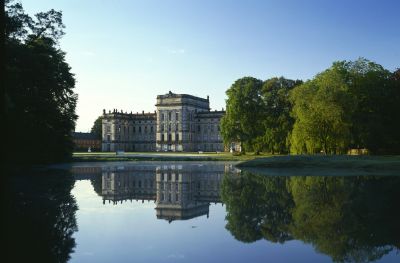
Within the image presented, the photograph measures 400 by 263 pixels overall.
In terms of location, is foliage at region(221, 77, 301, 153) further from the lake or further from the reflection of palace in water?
the lake

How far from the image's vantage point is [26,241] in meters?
8.52

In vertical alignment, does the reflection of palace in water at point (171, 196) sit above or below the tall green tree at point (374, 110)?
below

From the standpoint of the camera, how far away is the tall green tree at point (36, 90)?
101 ft

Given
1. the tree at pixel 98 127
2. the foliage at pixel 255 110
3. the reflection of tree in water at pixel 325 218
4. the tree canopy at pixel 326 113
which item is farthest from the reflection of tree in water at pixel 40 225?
the tree at pixel 98 127

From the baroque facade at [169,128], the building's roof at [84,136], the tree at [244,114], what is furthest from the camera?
the building's roof at [84,136]

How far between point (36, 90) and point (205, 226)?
29.9 m

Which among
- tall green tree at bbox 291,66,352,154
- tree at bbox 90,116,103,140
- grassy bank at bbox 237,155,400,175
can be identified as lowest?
grassy bank at bbox 237,155,400,175

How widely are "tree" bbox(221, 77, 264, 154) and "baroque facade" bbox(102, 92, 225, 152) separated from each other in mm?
42320

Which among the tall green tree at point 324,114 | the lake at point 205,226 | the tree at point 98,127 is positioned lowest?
the lake at point 205,226

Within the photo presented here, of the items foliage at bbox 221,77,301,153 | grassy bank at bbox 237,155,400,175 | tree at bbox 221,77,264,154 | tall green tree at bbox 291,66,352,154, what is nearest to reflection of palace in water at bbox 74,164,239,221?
grassy bank at bbox 237,155,400,175

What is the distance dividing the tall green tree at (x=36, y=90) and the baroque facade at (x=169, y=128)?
221ft

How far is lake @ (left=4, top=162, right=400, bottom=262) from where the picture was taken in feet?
25.5

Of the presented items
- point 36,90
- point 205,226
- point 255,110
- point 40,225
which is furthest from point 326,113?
point 40,225

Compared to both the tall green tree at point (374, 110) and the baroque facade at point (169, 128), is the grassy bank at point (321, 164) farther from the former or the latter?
Result: the baroque facade at point (169, 128)
